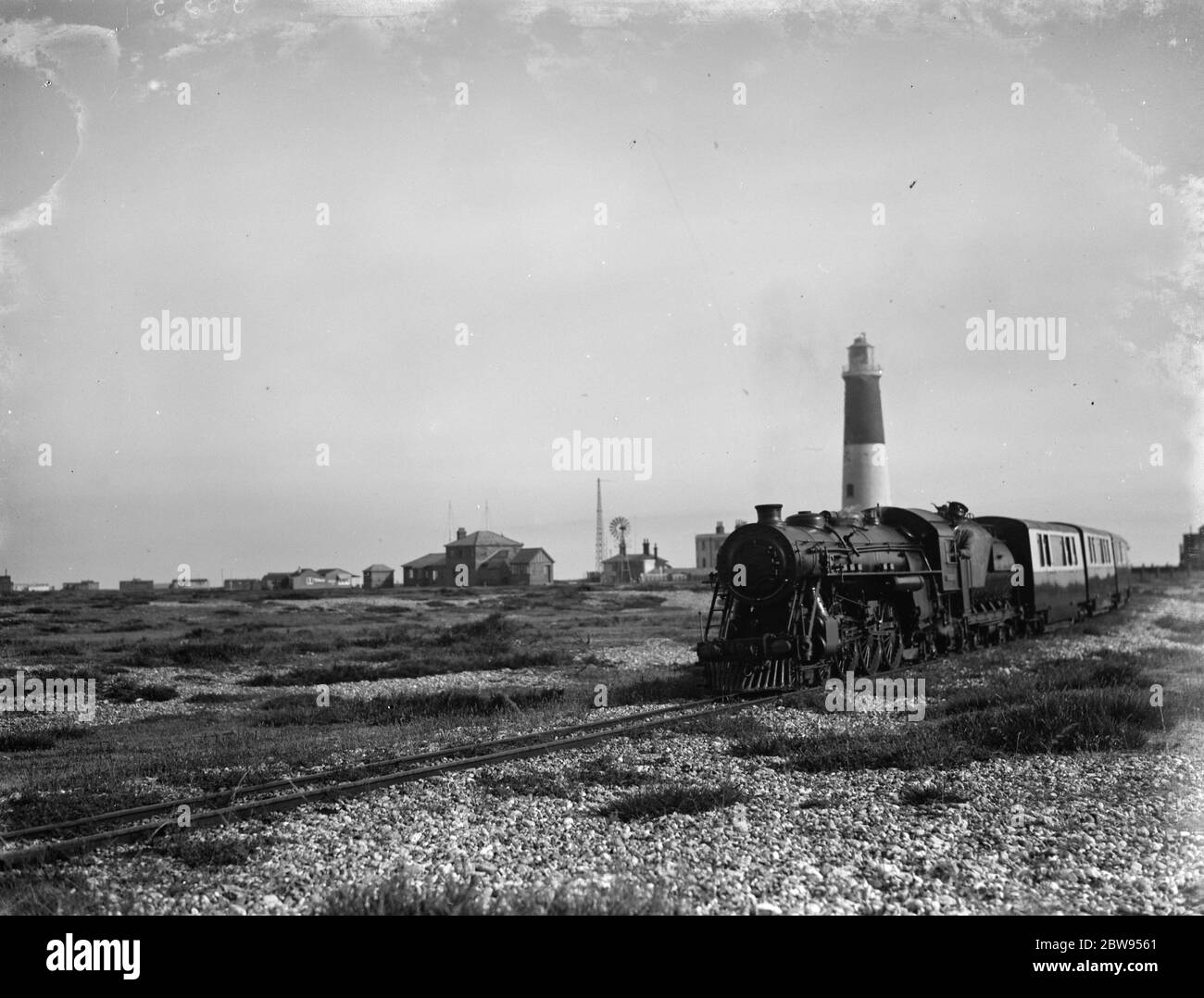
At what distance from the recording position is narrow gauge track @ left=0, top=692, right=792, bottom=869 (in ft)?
24.2

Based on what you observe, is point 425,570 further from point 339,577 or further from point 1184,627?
point 1184,627

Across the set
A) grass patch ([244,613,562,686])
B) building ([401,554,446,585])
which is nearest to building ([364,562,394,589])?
building ([401,554,446,585])

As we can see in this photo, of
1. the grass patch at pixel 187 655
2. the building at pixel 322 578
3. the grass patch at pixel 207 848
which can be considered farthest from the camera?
the building at pixel 322 578

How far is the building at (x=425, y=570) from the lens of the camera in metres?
90.4

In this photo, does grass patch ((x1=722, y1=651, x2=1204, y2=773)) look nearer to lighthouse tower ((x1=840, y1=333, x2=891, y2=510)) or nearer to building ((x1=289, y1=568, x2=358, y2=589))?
lighthouse tower ((x1=840, y1=333, x2=891, y2=510))

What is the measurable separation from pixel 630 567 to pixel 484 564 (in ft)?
73.3

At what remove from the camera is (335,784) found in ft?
30.6

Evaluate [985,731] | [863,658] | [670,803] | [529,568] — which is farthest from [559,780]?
[529,568]

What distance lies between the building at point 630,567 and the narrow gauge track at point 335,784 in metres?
86.6

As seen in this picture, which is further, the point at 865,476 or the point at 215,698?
the point at 865,476

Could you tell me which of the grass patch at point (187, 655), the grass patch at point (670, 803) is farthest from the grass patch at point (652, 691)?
the grass patch at point (187, 655)

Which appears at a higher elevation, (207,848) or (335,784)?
(207,848)

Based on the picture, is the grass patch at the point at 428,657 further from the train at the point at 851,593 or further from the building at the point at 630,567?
the building at the point at 630,567
